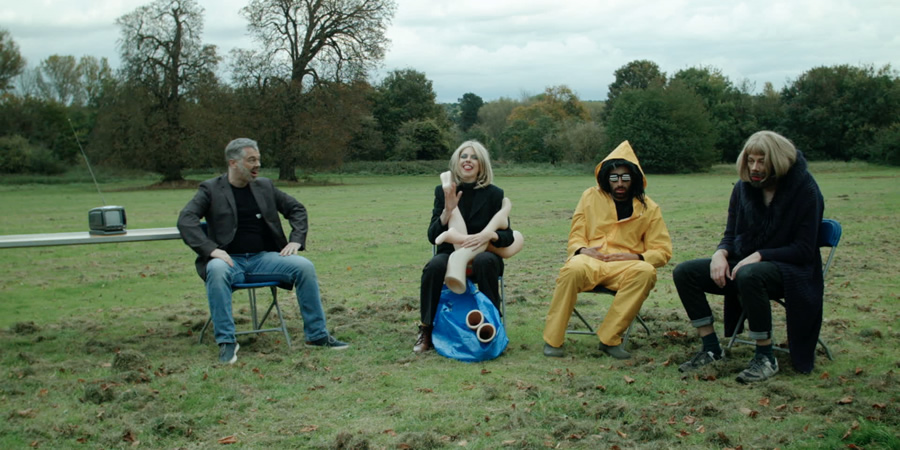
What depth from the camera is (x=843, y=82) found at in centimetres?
5444

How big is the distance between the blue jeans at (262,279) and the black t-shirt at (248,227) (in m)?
0.07

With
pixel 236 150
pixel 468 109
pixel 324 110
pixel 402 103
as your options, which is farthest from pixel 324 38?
pixel 468 109

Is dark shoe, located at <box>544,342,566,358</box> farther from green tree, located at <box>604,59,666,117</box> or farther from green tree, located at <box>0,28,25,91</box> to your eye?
green tree, located at <box>604,59,666,117</box>

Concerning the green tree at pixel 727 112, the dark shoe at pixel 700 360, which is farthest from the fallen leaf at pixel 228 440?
the green tree at pixel 727 112

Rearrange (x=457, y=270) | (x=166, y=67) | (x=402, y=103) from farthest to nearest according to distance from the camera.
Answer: (x=402, y=103), (x=166, y=67), (x=457, y=270)

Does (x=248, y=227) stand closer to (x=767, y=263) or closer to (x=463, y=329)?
(x=463, y=329)

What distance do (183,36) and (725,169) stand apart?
126ft

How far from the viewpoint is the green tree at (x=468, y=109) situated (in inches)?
3885

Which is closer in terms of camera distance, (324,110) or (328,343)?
(328,343)

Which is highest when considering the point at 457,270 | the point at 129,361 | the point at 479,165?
the point at 479,165

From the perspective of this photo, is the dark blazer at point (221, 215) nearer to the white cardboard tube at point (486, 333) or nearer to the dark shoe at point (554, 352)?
the white cardboard tube at point (486, 333)

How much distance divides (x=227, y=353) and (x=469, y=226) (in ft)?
7.18

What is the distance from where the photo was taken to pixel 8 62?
52688mm

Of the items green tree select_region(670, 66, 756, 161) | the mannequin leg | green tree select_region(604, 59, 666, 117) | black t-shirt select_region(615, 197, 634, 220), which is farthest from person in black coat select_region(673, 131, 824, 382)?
green tree select_region(604, 59, 666, 117)
